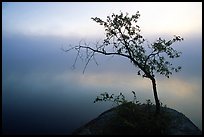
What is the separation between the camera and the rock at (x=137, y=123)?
927 centimetres

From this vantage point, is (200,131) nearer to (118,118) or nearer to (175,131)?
(175,131)

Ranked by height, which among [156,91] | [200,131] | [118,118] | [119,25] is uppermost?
[119,25]

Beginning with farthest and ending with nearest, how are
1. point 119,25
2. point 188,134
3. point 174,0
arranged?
point 119,25
point 188,134
point 174,0

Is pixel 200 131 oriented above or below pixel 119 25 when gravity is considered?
below

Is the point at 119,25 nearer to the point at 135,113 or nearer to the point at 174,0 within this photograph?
the point at 174,0

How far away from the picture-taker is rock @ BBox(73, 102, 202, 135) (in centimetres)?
927

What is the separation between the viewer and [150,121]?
934 centimetres

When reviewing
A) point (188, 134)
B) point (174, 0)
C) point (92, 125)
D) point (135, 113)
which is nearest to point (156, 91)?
point (135, 113)

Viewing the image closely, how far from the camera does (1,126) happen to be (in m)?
8.31

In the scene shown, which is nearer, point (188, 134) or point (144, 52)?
point (188, 134)

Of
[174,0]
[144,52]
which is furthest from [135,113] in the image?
[174,0]

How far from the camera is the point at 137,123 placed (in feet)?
31.0

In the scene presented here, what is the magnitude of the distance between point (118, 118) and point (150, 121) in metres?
1.08

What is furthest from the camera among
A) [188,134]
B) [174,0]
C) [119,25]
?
[119,25]
